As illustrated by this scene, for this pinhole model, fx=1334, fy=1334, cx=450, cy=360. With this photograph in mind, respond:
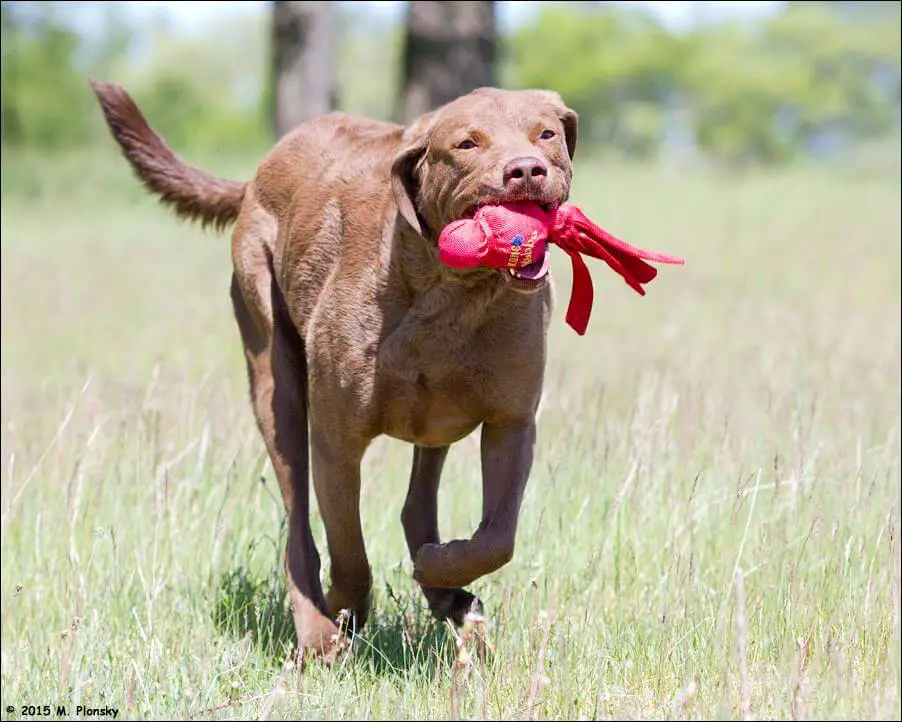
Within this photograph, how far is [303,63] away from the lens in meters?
14.6

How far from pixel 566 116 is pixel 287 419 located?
5.39ft

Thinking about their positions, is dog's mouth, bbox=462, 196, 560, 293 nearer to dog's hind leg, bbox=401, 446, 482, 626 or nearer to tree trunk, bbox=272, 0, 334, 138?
dog's hind leg, bbox=401, 446, 482, 626

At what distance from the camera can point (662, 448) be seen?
18.3 feet

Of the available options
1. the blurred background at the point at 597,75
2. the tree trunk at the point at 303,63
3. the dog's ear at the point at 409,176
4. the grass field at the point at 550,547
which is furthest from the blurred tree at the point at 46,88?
the dog's ear at the point at 409,176

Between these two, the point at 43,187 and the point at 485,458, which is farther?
the point at 43,187

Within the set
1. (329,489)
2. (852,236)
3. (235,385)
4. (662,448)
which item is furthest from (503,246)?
(852,236)

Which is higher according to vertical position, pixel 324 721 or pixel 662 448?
pixel 662 448

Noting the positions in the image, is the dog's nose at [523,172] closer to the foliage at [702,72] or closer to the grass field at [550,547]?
the grass field at [550,547]

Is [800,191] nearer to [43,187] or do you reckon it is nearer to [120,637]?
[43,187]

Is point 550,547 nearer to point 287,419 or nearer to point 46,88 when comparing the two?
point 287,419

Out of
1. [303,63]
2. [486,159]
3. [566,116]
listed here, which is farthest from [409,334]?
[303,63]

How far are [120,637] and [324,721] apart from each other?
143 centimetres

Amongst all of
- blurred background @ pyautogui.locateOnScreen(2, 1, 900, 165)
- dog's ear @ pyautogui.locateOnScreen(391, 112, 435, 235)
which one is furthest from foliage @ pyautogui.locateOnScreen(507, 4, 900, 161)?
dog's ear @ pyautogui.locateOnScreen(391, 112, 435, 235)

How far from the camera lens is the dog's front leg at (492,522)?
4090 mm
